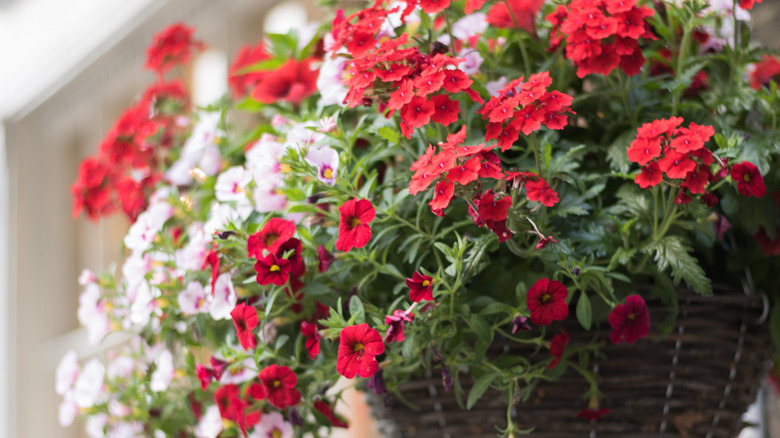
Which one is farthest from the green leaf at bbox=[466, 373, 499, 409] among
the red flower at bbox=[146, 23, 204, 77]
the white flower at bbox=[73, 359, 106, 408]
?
the red flower at bbox=[146, 23, 204, 77]

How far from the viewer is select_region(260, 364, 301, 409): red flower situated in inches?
27.3

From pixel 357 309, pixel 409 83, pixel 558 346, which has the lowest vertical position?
pixel 558 346

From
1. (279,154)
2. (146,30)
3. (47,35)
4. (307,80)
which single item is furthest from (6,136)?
(279,154)

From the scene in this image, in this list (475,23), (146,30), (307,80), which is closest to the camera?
(475,23)

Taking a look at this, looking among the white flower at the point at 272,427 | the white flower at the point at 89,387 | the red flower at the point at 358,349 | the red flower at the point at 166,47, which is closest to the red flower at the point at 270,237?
the red flower at the point at 358,349

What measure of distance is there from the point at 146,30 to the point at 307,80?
1.40m

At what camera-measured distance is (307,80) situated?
96 cm

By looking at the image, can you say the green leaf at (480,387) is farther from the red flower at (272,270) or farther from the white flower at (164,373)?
the white flower at (164,373)

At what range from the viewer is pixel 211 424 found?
2.76 ft

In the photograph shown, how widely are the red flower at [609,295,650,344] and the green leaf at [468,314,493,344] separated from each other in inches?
4.2

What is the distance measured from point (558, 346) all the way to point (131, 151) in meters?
0.78

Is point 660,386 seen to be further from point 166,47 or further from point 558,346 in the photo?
point 166,47

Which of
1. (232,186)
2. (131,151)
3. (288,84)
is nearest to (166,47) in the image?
(131,151)

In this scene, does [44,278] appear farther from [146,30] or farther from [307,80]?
[307,80]
